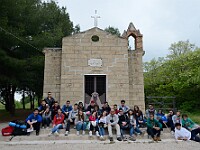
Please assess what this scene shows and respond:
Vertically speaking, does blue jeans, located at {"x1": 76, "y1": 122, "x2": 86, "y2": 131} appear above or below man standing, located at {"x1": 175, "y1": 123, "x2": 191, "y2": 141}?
above

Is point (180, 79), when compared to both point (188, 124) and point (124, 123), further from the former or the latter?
point (124, 123)

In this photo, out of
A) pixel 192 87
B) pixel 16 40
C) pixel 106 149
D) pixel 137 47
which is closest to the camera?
pixel 106 149

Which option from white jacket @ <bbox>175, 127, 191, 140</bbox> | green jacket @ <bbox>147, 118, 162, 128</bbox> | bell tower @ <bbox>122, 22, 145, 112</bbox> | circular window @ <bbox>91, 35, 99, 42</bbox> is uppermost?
circular window @ <bbox>91, 35, 99, 42</bbox>

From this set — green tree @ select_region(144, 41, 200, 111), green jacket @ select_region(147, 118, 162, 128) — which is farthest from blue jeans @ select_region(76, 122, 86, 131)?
green tree @ select_region(144, 41, 200, 111)

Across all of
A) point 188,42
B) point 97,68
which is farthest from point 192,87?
point 97,68

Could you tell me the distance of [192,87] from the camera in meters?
17.5

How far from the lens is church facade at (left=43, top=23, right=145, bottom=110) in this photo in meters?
10.9

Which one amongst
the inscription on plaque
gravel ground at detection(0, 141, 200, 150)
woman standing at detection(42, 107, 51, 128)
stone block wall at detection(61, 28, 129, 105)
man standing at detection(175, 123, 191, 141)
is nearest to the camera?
gravel ground at detection(0, 141, 200, 150)

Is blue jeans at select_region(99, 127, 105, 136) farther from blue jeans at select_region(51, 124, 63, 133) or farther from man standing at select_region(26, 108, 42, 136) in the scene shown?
man standing at select_region(26, 108, 42, 136)

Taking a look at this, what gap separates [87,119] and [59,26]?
13.0 metres

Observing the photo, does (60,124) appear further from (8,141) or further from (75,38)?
(75,38)

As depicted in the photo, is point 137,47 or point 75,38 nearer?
point 75,38

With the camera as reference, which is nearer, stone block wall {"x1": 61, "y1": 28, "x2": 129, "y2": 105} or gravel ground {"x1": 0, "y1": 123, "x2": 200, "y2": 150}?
gravel ground {"x1": 0, "y1": 123, "x2": 200, "y2": 150}

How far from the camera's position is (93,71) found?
11.0 m
